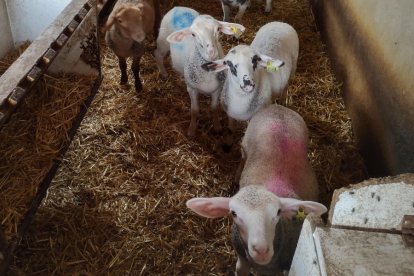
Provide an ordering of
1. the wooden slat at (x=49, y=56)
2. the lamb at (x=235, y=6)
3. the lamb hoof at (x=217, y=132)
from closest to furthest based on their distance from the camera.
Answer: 1. the wooden slat at (x=49, y=56)
2. the lamb hoof at (x=217, y=132)
3. the lamb at (x=235, y=6)

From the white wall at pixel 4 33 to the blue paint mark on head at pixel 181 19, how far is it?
1750 millimetres

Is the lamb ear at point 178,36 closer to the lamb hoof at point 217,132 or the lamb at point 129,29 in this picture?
the lamb at point 129,29

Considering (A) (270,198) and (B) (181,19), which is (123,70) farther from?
(A) (270,198)

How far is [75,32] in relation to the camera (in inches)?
128

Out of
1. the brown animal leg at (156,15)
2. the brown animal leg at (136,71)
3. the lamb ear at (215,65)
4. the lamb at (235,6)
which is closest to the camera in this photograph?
the lamb ear at (215,65)

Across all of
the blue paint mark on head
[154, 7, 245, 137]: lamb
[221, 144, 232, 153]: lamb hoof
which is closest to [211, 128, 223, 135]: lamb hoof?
[154, 7, 245, 137]: lamb

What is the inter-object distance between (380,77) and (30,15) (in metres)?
3.47

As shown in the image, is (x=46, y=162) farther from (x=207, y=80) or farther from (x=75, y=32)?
(x=207, y=80)

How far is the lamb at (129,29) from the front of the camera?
4.04 m

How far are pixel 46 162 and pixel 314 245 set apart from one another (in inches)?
92.7

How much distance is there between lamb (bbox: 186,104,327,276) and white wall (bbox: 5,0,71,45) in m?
2.23

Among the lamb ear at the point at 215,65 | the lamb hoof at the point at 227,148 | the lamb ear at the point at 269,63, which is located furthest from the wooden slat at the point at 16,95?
the lamb hoof at the point at 227,148

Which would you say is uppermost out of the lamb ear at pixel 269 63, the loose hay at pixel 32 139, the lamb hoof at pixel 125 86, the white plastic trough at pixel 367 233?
the white plastic trough at pixel 367 233

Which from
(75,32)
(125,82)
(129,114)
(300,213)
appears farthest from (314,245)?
(125,82)
